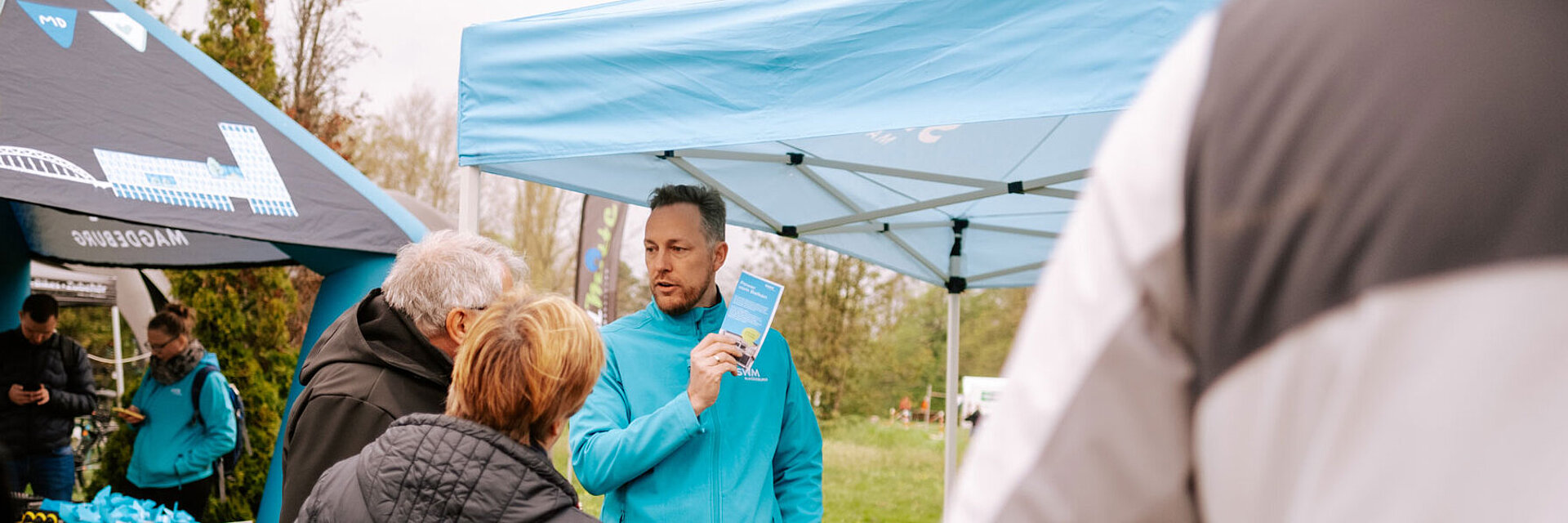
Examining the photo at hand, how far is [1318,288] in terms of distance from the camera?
0.43 meters

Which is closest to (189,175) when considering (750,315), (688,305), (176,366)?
(688,305)

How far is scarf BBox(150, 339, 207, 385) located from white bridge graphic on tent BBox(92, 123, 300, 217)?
2724 millimetres

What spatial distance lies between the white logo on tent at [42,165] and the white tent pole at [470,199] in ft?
4.84

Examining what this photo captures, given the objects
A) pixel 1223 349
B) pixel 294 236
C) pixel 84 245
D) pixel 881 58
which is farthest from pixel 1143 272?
pixel 84 245

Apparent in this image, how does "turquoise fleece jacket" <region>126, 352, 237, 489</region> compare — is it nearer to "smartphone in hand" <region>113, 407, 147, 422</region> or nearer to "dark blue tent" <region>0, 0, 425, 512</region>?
"smartphone in hand" <region>113, 407, 147, 422</region>

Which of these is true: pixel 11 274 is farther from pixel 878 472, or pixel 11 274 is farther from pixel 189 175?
pixel 878 472

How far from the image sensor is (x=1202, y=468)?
462mm

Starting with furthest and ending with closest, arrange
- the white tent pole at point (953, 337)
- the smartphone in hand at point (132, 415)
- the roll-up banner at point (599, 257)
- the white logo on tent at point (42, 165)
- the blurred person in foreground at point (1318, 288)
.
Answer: the roll-up banner at point (599, 257), the smartphone in hand at point (132, 415), the white tent pole at point (953, 337), the white logo on tent at point (42, 165), the blurred person in foreground at point (1318, 288)

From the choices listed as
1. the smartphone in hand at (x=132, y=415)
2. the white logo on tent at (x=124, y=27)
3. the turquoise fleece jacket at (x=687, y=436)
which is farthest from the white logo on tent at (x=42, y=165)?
the smartphone in hand at (x=132, y=415)

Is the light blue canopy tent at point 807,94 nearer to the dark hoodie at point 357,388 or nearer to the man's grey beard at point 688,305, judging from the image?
the man's grey beard at point 688,305

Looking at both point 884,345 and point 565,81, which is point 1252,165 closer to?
point 565,81

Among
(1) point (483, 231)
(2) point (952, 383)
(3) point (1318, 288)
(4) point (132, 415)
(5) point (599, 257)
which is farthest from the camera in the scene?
(1) point (483, 231)

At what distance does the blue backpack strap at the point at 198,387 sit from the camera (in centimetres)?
607

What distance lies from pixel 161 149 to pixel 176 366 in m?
2.96
